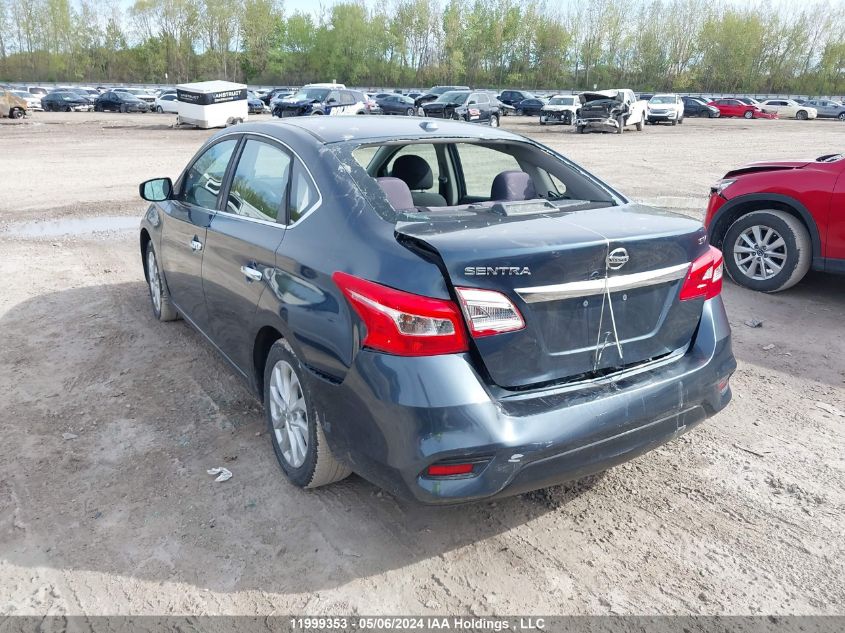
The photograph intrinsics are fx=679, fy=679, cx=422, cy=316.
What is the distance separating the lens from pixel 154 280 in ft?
17.9

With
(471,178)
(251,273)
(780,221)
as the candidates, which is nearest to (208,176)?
(251,273)

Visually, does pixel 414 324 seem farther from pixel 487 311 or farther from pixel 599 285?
pixel 599 285

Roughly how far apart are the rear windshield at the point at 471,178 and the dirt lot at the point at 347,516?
1.38 metres

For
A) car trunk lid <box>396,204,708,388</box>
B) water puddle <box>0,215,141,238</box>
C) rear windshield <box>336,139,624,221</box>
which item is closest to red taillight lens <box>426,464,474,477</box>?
car trunk lid <box>396,204,708,388</box>

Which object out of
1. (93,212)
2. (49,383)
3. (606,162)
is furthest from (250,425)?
(606,162)

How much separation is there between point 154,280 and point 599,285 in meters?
4.01

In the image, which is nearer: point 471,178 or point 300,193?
point 300,193

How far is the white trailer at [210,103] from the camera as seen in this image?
92.6 feet

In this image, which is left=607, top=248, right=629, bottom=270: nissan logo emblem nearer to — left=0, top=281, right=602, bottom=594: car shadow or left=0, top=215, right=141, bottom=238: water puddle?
left=0, top=281, right=602, bottom=594: car shadow

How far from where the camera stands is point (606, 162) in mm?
17875

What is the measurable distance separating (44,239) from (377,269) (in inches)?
294

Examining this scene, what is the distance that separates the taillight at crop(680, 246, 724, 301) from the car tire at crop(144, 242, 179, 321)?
372 cm

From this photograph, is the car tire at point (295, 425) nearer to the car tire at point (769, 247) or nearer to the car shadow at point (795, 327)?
the car shadow at point (795, 327)

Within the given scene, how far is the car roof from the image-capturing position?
3395mm
